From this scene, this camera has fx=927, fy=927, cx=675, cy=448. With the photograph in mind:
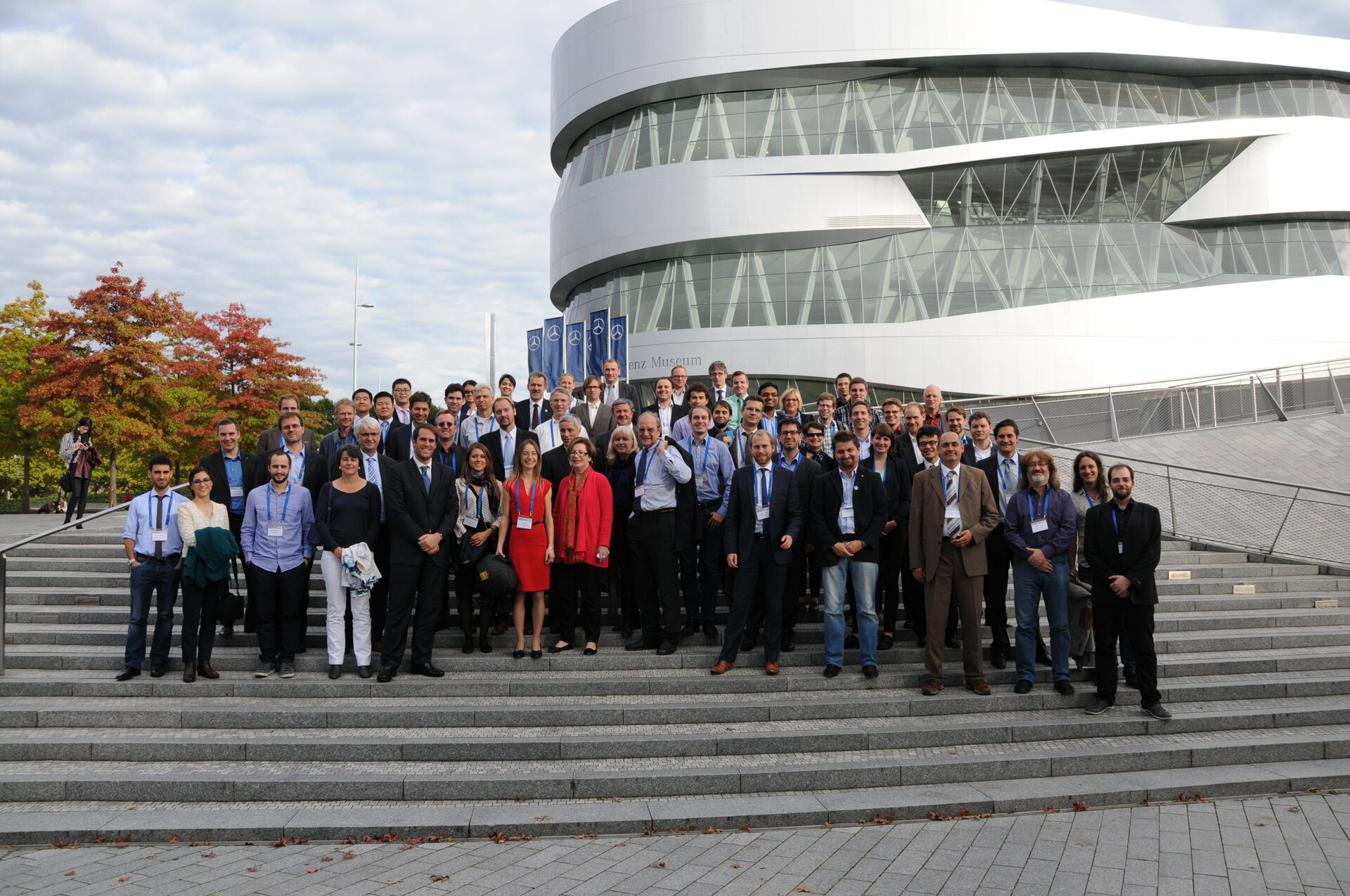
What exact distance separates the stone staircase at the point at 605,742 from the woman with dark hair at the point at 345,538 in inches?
10.8

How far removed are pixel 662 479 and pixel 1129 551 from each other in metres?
3.97

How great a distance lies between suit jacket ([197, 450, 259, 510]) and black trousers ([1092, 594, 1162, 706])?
758cm

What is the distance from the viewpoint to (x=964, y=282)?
87.3ft

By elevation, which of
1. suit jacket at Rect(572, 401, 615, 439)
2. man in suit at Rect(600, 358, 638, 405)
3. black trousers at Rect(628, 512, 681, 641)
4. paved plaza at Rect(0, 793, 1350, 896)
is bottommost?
paved plaza at Rect(0, 793, 1350, 896)

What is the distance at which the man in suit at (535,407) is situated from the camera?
1052 centimetres

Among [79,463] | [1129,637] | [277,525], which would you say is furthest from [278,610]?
[79,463]

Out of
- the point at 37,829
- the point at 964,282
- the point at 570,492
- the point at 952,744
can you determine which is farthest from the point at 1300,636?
the point at 964,282

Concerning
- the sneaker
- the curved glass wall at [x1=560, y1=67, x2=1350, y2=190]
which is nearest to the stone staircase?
the sneaker

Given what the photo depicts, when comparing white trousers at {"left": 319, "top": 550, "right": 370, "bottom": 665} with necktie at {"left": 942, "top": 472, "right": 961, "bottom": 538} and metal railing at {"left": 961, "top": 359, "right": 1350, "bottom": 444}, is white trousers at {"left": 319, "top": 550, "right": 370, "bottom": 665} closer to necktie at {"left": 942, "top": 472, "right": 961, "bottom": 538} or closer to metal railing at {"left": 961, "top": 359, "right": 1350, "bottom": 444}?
necktie at {"left": 942, "top": 472, "right": 961, "bottom": 538}

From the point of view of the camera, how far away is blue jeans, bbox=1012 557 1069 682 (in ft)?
25.5

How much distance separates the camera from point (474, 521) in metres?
8.45

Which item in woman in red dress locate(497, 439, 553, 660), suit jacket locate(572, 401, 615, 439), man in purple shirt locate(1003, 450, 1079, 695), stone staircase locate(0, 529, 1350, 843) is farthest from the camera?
suit jacket locate(572, 401, 615, 439)

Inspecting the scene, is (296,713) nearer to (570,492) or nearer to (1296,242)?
(570,492)

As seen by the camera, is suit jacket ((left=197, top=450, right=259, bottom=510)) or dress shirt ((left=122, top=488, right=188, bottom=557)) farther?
suit jacket ((left=197, top=450, right=259, bottom=510))
